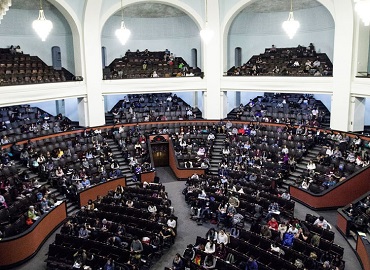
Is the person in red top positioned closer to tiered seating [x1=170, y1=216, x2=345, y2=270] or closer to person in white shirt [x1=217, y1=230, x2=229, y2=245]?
tiered seating [x1=170, y1=216, x2=345, y2=270]

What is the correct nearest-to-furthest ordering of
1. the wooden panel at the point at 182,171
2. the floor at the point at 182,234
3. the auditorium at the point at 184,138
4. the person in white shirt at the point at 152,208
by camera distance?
the floor at the point at 182,234 < the auditorium at the point at 184,138 < the person in white shirt at the point at 152,208 < the wooden panel at the point at 182,171

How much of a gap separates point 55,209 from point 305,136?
12791mm

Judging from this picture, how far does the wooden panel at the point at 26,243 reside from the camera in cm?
1216

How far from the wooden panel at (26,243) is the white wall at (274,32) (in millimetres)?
18038

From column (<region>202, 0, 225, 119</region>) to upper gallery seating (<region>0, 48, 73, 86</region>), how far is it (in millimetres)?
8488

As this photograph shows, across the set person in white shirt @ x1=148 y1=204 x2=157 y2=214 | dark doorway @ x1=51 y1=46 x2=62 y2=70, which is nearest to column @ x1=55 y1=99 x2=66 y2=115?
dark doorway @ x1=51 y1=46 x2=62 y2=70

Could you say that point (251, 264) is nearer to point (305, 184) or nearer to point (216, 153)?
point (305, 184)

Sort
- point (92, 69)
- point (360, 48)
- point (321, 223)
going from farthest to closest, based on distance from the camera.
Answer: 1. point (92, 69)
2. point (360, 48)
3. point (321, 223)

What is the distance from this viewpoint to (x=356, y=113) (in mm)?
20297

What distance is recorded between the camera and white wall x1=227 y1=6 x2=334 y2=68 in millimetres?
25375

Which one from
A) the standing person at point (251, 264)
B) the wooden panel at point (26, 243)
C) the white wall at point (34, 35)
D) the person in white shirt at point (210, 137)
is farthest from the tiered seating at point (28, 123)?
the standing person at point (251, 264)

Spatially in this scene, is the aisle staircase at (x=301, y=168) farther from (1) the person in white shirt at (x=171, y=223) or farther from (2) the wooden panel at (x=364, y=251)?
(1) the person in white shirt at (x=171, y=223)

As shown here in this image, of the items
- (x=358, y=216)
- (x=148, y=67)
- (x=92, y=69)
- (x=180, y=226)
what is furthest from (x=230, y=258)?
(x=148, y=67)

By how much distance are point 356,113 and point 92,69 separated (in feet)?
48.5
